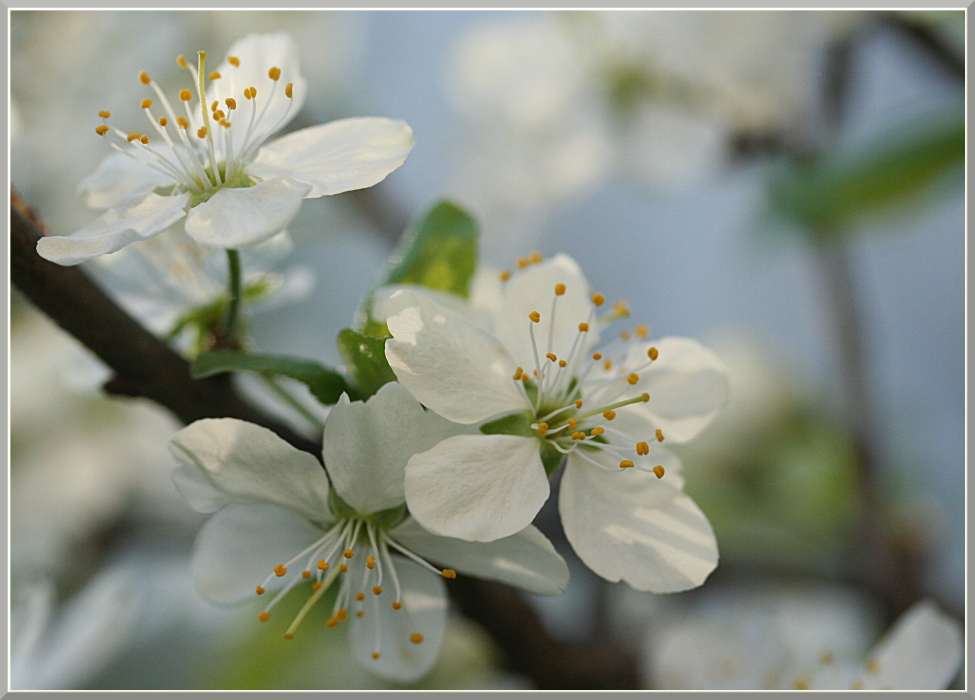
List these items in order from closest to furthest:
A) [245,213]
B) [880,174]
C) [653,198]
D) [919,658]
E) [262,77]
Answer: [245,213] → [262,77] → [919,658] → [880,174] → [653,198]

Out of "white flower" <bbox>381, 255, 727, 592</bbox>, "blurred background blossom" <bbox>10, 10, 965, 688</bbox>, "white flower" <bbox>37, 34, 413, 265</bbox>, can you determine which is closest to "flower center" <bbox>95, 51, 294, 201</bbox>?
"white flower" <bbox>37, 34, 413, 265</bbox>

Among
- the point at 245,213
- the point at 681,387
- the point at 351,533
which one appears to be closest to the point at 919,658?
the point at 681,387

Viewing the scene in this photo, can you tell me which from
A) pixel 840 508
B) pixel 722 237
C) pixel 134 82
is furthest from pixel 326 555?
pixel 722 237

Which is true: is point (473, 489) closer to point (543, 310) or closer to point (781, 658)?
point (543, 310)

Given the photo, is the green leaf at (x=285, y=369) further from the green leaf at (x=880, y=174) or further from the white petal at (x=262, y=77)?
the green leaf at (x=880, y=174)

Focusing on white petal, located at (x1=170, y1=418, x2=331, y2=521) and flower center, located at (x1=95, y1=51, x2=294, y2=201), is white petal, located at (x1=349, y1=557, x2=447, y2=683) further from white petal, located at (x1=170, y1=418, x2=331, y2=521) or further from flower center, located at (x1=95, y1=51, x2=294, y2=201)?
flower center, located at (x1=95, y1=51, x2=294, y2=201)

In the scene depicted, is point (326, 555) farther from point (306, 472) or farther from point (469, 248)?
point (469, 248)
